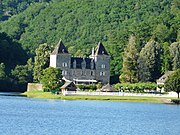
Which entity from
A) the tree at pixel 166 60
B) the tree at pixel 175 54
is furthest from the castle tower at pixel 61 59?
the tree at pixel 175 54

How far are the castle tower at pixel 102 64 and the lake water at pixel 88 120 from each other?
136ft

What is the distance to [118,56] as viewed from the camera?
126188mm

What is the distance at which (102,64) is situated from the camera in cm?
11494

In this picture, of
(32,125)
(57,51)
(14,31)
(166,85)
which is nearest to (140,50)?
(57,51)

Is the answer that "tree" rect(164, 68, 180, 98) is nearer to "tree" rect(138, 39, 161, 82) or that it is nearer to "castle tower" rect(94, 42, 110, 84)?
"tree" rect(138, 39, 161, 82)

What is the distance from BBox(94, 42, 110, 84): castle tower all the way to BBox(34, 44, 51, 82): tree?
23.4 ft

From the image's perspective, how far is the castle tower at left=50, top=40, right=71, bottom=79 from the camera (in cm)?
10997

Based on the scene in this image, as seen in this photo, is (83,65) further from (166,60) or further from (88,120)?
(88,120)

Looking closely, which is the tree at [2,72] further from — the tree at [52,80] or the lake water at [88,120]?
the lake water at [88,120]

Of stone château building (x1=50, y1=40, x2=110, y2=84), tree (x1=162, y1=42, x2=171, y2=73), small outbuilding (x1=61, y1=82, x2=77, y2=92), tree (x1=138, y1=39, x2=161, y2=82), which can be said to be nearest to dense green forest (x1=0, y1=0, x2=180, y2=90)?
tree (x1=162, y1=42, x2=171, y2=73)

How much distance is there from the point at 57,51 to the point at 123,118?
51.4 m

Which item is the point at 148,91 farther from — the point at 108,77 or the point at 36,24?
the point at 36,24

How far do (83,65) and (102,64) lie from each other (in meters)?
3.28

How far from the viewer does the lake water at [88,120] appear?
1882 inches
